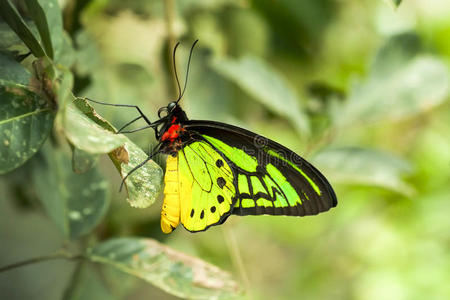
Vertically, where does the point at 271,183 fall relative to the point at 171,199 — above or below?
above

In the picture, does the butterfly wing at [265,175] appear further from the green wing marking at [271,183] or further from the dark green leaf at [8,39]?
the dark green leaf at [8,39]

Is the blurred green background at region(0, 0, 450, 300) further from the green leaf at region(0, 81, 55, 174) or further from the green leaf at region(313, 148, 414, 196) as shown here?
the green leaf at region(0, 81, 55, 174)

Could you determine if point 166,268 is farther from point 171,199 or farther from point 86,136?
point 86,136

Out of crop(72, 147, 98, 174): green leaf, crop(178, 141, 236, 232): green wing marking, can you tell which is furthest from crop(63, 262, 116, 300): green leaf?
crop(72, 147, 98, 174): green leaf

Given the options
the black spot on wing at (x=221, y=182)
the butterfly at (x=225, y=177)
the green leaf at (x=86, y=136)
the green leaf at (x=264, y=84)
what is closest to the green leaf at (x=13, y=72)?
the green leaf at (x=86, y=136)

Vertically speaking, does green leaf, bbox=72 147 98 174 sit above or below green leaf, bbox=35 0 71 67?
below

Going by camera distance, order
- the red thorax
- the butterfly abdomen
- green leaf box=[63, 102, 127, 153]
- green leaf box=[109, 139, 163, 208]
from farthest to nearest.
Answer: the red thorax, the butterfly abdomen, green leaf box=[109, 139, 163, 208], green leaf box=[63, 102, 127, 153]

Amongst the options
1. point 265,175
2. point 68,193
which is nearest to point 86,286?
point 68,193

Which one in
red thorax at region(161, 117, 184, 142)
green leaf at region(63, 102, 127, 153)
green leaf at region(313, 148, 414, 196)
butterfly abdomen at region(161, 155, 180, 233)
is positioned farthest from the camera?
green leaf at region(313, 148, 414, 196)
